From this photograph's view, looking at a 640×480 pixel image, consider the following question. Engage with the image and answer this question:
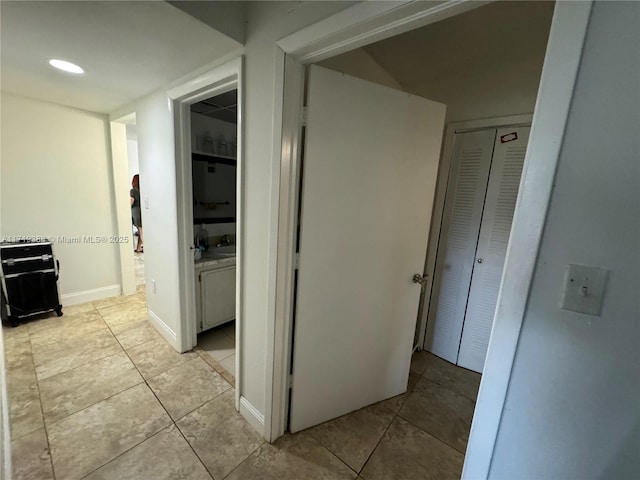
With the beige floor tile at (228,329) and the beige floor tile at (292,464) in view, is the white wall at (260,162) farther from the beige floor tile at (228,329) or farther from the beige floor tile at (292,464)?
the beige floor tile at (228,329)

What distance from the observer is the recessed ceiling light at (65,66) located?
147 cm

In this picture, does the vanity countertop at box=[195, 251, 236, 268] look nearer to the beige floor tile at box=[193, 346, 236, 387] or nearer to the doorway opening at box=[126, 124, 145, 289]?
the beige floor tile at box=[193, 346, 236, 387]

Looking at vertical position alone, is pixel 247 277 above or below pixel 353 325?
above

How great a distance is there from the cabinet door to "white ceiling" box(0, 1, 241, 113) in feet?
5.02

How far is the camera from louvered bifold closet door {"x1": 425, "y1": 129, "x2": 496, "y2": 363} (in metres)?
1.89

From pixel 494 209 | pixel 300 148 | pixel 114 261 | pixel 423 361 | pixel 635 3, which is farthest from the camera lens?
pixel 114 261

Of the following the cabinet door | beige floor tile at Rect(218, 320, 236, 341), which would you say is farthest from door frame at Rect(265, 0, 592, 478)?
beige floor tile at Rect(218, 320, 236, 341)

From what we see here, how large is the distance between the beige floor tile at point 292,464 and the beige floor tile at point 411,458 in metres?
0.16

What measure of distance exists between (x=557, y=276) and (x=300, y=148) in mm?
1016

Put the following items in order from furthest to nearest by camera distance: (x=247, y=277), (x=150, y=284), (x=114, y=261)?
(x=114, y=261) → (x=150, y=284) → (x=247, y=277)

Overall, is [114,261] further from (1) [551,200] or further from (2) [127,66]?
(1) [551,200]

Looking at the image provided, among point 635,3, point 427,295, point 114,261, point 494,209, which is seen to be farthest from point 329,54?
point 114,261

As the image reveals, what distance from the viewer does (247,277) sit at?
4.61 feet

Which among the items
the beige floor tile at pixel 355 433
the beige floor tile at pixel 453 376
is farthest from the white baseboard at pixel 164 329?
the beige floor tile at pixel 453 376
